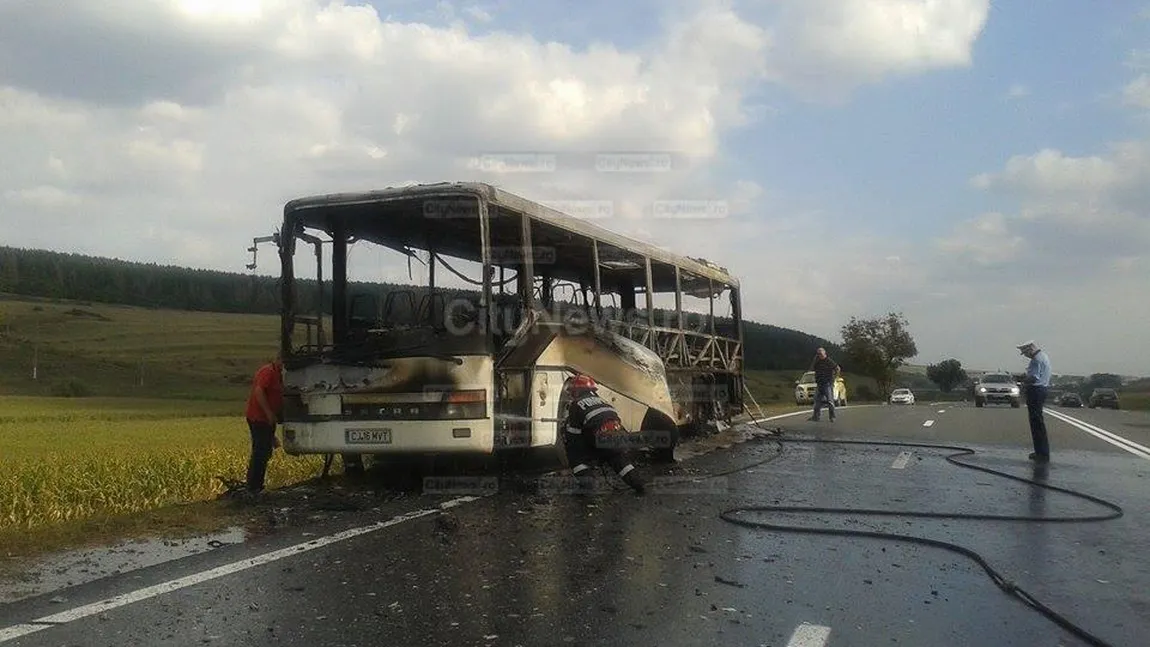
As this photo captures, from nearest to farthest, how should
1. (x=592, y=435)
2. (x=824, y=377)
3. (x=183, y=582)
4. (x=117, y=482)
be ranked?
(x=183, y=582), (x=592, y=435), (x=117, y=482), (x=824, y=377)

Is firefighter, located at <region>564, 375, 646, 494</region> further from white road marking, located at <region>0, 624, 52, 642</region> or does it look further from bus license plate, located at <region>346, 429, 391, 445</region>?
white road marking, located at <region>0, 624, 52, 642</region>

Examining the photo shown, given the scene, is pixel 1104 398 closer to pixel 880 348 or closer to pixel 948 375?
pixel 880 348

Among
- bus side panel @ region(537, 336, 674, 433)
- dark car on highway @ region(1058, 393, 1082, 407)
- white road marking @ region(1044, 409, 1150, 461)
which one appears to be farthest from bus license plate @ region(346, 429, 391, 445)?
dark car on highway @ region(1058, 393, 1082, 407)

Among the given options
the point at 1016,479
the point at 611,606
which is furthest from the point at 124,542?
the point at 1016,479

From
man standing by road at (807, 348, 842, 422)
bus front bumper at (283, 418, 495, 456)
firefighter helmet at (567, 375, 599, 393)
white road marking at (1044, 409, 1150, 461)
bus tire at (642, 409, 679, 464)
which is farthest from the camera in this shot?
man standing by road at (807, 348, 842, 422)

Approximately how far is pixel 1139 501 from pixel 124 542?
9.41 metres

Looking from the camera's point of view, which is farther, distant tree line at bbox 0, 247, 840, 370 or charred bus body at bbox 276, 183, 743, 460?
distant tree line at bbox 0, 247, 840, 370

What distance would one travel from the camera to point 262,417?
1001 centimetres

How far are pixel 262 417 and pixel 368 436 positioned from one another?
3.99ft

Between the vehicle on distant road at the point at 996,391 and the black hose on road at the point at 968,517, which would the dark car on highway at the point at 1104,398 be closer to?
the vehicle on distant road at the point at 996,391

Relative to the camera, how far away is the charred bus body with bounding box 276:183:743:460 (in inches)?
375

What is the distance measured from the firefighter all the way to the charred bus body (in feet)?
1.38

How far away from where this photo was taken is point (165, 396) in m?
56.1

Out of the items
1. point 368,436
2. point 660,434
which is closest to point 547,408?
point 368,436
